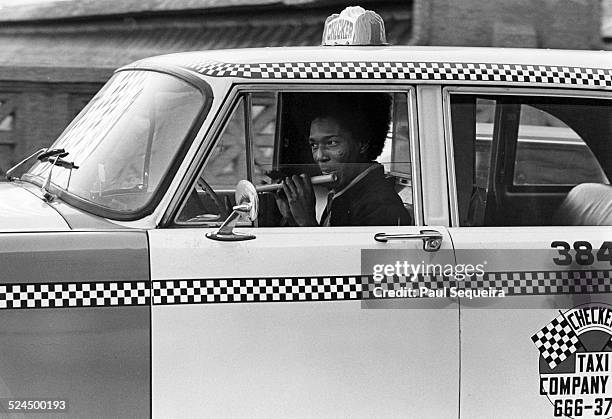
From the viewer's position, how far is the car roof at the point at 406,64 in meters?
4.28

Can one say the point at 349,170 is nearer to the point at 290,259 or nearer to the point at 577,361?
the point at 290,259

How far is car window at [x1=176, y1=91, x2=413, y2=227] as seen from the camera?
426cm

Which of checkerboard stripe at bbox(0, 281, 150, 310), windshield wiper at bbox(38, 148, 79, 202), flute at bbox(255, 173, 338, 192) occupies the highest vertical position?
windshield wiper at bbox(38, 148, 79, 202)

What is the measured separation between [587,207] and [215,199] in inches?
55.9

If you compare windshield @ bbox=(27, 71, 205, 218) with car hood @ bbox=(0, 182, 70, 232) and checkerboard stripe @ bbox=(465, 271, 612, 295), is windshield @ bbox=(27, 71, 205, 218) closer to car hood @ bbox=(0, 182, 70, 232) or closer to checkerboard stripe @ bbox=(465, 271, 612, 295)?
car hood @ bbox=(0, 182, 70, 232)

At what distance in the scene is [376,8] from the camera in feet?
44.1

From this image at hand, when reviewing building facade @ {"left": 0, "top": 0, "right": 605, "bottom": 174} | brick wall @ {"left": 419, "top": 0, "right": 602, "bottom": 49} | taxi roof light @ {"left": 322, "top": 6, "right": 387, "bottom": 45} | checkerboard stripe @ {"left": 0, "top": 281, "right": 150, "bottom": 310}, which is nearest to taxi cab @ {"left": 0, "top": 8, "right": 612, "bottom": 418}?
checkerboard stripe @ {"left": 0, "top": 281, "right": 150, "bottom": 310}

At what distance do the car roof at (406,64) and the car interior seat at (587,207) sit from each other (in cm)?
41

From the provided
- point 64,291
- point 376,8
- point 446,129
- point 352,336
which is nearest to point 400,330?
point 352,336

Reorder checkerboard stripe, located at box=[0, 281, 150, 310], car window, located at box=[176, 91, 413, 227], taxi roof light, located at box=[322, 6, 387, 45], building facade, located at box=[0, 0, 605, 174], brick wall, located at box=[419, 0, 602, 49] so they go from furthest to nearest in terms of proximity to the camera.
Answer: brick wall, located at box=[419, 0, 602, 49], building facade, located at box=[0, 0, 605, 174], taxi roof light, located at box=[322, 6, 387, 45], car window, located at box=[176, 91, 413, 227], checkerboard stripe, located at box=[0, 281, 150, 310]

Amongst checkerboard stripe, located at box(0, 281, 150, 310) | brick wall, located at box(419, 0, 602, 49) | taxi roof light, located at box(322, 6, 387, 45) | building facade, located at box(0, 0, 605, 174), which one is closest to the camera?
checkerboard stripe, located at box(0, 281, 150, 310)

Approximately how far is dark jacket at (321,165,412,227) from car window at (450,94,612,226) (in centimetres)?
23

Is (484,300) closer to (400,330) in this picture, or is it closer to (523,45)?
(400,330)

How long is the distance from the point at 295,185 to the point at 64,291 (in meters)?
0.92
